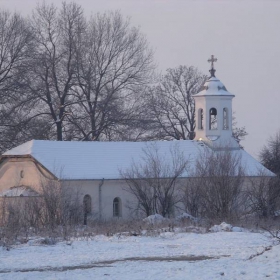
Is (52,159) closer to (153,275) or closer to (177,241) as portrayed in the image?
(177,241)

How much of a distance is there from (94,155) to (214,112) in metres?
8.50

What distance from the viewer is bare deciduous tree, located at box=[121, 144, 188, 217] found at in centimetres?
3919

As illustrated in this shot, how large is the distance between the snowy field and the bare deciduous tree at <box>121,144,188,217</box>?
12.1m

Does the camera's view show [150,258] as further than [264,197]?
No

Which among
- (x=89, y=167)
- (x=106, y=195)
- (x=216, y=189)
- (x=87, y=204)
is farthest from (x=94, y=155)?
(x=216, y=189)

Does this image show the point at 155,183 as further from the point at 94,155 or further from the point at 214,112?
the point at 214,112

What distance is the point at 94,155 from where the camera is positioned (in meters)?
43.7

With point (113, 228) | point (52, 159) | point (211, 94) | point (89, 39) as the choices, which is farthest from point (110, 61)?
point (113, 228)

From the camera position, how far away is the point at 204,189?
38031 mm

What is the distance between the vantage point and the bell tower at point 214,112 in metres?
47.4

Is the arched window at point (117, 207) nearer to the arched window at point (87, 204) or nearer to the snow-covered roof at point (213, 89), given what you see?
the arched window at point (87, 204)

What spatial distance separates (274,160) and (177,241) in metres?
37.2

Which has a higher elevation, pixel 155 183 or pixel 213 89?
pixel 213 89

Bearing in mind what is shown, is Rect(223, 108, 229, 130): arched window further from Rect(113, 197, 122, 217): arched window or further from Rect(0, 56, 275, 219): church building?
Rect(113, 197, 122, 217): arched window
